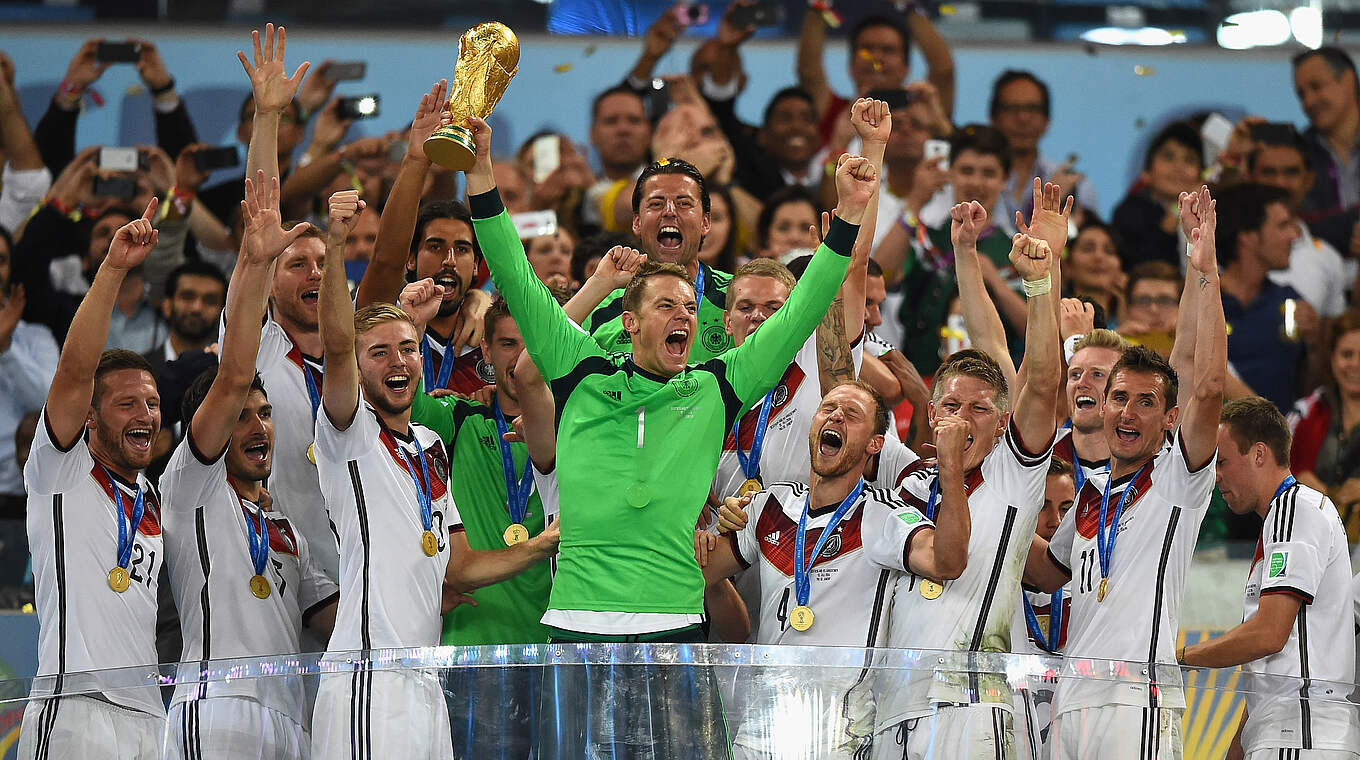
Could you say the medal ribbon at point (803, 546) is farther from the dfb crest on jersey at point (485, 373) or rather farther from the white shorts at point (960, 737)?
the dfb crest on jersey at point (485, 373)

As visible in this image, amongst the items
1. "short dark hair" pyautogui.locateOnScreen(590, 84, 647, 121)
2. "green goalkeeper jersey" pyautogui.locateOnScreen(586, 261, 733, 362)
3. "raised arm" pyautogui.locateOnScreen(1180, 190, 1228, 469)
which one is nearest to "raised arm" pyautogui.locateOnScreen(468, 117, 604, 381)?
"green goalkeeper jersey" pyautogui.locateOnScreen(586, 261, 733, 362)

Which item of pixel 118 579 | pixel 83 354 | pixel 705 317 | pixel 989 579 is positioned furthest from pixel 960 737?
pixel 83 354

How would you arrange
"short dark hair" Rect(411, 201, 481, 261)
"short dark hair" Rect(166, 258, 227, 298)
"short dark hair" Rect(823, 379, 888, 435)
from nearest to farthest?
"short dark hair" Rect(823, 379, 888, 435) → "short dark hair" Rect(411, 201, 481, 261) → "short dark hair" Rect(166, 258, 227, 298)

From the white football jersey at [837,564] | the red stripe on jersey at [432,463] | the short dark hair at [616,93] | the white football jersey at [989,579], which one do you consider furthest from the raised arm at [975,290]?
the short dark hair at [616,93]

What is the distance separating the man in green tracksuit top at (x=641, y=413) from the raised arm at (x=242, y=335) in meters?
0.78

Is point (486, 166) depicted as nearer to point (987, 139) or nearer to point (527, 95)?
point (987, 139)

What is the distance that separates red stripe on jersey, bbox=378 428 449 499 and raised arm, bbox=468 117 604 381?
582 millimetres

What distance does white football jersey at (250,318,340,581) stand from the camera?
5754 mm

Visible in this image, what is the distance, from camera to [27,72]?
957 cm

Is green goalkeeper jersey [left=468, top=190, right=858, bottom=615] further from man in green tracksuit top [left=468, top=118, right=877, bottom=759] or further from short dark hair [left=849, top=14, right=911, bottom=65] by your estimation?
short dark hair [left=849, top=14, right=911, bottom=65]

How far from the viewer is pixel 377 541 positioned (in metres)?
5.14

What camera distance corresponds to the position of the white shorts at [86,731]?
4.68 meters

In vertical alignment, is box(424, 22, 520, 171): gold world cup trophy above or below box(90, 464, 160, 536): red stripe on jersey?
above

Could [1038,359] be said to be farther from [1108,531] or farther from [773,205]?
[773,205]
